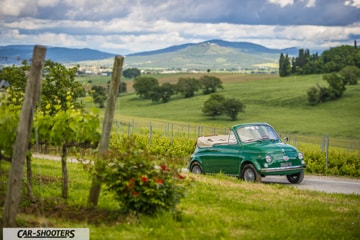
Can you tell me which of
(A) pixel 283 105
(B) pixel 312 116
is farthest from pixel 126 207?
(A) pixel 283 105

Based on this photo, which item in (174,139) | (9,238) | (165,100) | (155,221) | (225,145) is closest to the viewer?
(9,238)

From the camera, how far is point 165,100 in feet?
447

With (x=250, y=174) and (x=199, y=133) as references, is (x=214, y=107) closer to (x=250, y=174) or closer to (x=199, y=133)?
(x=199, y=133)

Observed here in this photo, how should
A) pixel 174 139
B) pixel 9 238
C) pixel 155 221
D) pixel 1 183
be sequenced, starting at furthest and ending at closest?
pixel 174 139
pixel 1 183
pixel 155 221
pixel 9 238

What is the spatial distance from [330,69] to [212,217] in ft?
493

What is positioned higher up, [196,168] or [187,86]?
[196,168]

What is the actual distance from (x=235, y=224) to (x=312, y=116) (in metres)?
99.0

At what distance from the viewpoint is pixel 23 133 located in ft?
31.0

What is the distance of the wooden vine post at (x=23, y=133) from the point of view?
30.6 ft

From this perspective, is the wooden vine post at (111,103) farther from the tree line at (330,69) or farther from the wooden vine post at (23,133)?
the tree line at (330,69)

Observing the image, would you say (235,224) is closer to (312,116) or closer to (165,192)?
Answer: (165,192)

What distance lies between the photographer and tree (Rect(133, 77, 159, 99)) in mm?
136500

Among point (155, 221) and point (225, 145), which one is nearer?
point (155, 221)

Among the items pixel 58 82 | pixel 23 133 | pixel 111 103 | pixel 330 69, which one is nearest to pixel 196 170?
pixel 111 103
